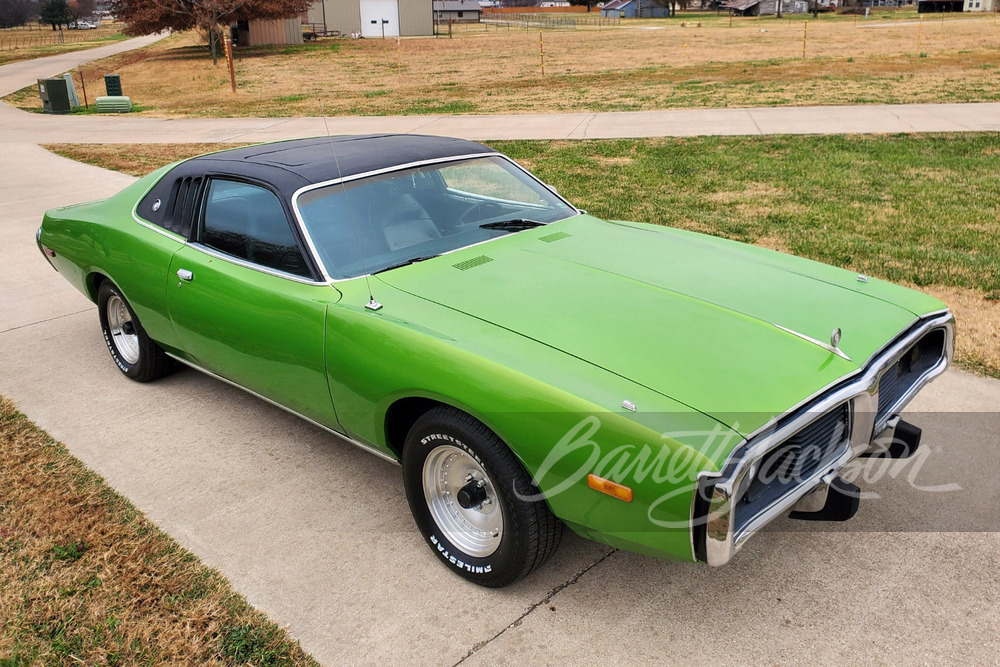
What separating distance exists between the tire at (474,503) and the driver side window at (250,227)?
1.00 m

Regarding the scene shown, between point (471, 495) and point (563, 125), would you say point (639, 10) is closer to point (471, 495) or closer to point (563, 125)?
point (563, 125)

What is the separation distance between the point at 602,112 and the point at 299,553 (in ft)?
48.6

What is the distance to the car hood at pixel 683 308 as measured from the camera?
267 centimetres

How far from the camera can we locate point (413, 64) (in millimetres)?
35406

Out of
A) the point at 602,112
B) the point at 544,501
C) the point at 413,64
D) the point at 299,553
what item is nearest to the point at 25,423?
the point at 299,553

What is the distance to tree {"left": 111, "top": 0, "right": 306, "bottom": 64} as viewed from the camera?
3603 centimetres

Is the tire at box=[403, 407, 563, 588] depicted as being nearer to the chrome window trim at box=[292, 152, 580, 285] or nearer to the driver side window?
the chrome window trim at box=[292, 152, 580, 285]

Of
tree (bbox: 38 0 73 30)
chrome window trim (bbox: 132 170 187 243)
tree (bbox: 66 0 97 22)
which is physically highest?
tree (bbox: 66 0 97 22)

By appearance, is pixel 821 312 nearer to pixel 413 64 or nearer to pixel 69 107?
pixel 69 107

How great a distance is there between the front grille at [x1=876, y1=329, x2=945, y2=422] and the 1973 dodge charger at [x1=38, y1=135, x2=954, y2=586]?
20 mm

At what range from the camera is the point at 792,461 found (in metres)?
2.69

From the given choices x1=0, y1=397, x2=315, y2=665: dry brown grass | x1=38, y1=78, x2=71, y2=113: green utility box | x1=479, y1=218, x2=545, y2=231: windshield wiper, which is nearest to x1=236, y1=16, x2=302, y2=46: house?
x1=38, y1=78, x2=71, y2=113: green utility box

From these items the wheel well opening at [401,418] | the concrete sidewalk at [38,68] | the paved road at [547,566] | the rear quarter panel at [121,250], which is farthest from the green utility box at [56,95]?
the wheel well opening at [401,418]

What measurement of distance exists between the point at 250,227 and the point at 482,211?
1110mm
